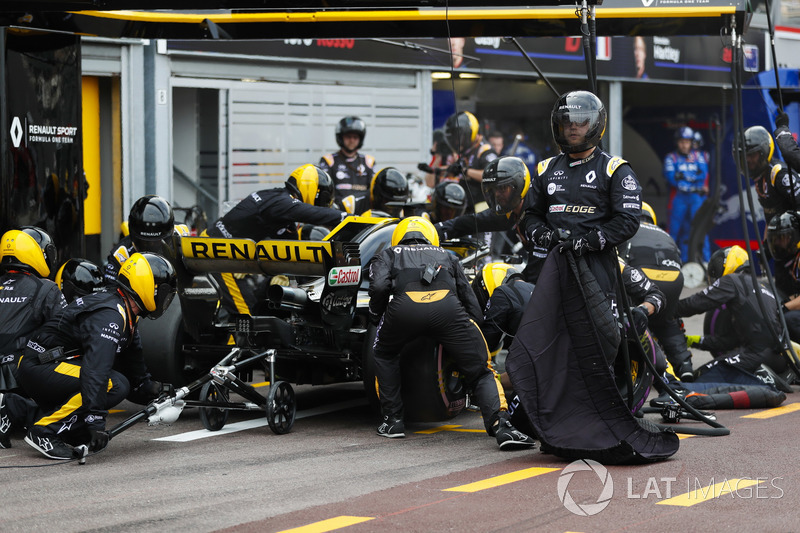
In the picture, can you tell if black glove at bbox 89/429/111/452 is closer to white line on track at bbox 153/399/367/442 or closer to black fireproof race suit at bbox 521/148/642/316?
white line on track at bbox 153/399/367/442

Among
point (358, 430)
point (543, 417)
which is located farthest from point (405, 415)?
point (543, 417)

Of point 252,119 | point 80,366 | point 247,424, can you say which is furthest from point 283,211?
point 252,119

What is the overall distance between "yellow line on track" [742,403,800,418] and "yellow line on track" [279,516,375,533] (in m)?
3.83

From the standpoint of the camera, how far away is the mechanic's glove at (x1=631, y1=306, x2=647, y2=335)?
771 centimetres

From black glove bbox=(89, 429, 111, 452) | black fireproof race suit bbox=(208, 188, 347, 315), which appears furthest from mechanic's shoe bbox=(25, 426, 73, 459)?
black fireproof race suit bbox=(208, 188, 347, 315)

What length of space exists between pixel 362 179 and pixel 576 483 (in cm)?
703

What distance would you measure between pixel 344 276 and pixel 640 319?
6.35ft

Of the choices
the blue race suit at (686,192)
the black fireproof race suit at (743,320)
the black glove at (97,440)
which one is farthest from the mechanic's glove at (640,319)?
the blue race suit at (686,192)

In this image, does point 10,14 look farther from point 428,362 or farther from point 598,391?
point 598,391

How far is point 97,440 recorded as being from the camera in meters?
6.91

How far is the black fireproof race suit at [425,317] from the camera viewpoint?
24.6 feet

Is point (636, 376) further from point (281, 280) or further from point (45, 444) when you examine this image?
point (45, 444)

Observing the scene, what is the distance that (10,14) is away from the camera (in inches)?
366

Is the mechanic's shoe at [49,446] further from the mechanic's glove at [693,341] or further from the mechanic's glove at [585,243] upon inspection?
the mechanic's glove at [693,341]
